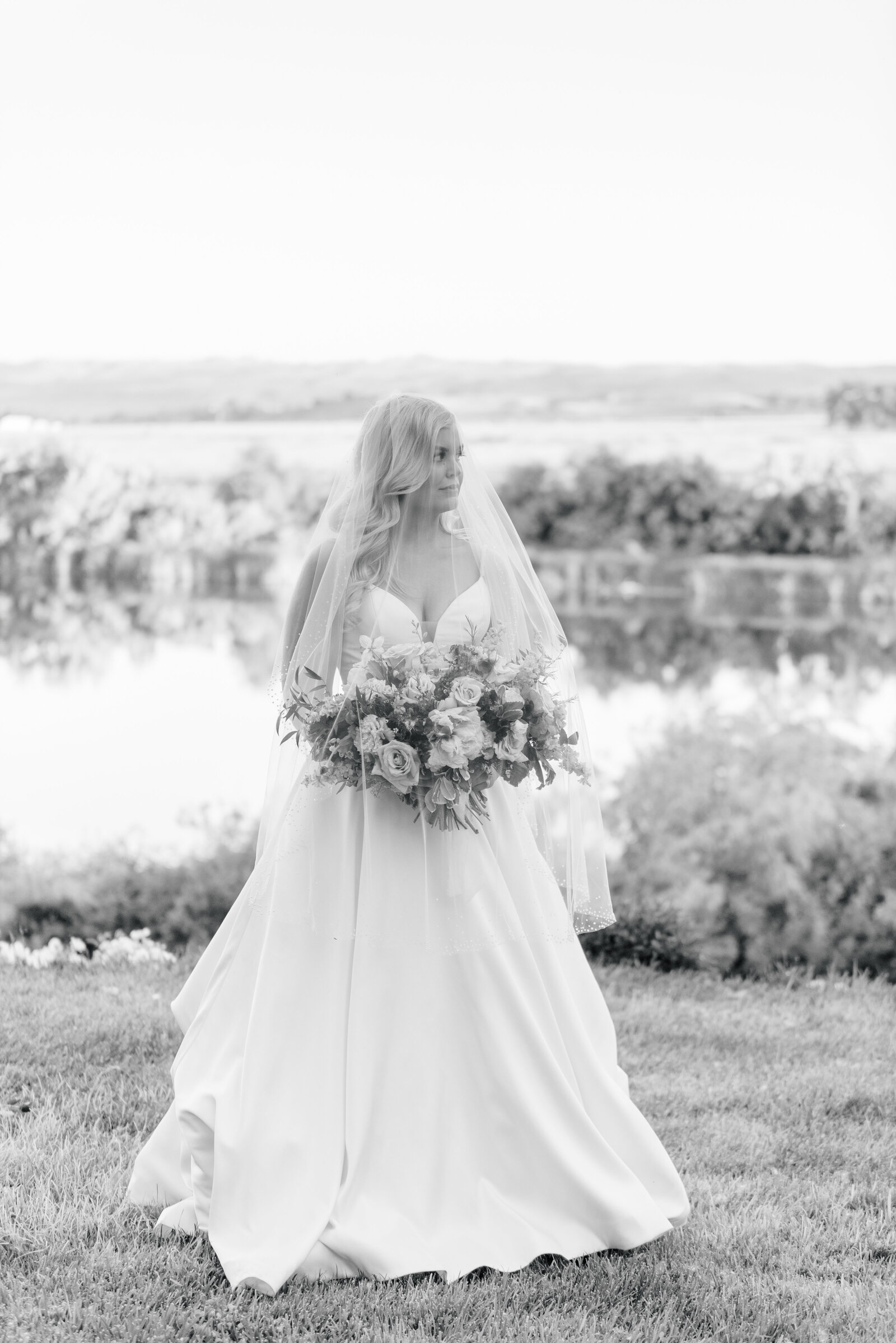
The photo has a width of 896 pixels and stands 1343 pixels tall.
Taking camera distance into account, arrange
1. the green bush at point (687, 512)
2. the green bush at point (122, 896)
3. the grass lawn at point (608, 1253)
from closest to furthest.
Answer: the grass lawn at point (608, 1253) → the green bush at point (122, 896) → the green bush at point (687, 512)

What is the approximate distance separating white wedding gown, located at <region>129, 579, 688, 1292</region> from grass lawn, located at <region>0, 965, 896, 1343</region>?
105mm

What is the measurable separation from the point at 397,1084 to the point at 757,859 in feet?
14.2

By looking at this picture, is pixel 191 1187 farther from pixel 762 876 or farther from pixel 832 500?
pixel 832 500

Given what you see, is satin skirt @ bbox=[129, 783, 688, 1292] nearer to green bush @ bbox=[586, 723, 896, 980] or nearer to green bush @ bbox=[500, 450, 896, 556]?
green bush @ bbox=[586, 723, 896, 980]

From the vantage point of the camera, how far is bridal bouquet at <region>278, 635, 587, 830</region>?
10.7 feet

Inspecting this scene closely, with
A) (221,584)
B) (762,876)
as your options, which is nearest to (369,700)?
(762,876)

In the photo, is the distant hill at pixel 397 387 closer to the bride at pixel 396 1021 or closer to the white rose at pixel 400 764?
the bride at pixel 396 1021

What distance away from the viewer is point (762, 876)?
284 inches

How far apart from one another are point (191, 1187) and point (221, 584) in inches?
1201

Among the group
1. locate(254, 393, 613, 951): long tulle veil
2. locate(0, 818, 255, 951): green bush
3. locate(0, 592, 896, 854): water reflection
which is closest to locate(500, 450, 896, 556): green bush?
locate(0, 592, 896, 854): water reflection

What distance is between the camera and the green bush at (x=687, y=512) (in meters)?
28.9

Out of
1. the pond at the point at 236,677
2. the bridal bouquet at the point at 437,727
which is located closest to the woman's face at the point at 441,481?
the bridal bouquet at the point at 437,727

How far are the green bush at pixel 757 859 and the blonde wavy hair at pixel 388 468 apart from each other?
12.3 feet

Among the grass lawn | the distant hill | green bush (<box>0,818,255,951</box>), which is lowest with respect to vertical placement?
green bush (<box>0,818,255,951</box>)
